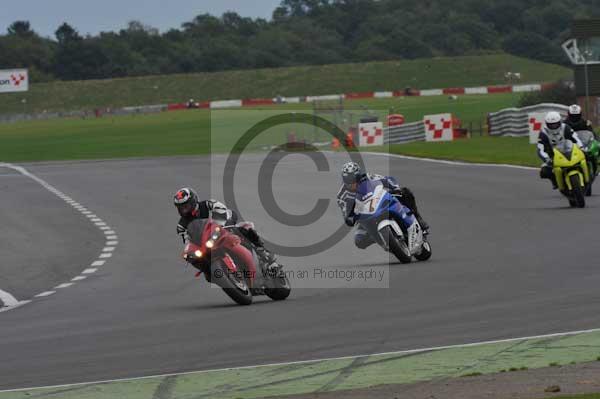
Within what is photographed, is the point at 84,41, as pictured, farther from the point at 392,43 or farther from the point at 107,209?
the point at 107,209

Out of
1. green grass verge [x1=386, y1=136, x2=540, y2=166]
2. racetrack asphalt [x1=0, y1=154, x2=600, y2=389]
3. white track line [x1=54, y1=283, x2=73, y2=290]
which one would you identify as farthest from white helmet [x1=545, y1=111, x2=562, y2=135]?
green grass verge [x1=386, y1=136, x2=540, y2=166]

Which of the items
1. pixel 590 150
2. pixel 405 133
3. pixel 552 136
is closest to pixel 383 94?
pixel 405 133

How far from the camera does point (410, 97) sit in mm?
107375

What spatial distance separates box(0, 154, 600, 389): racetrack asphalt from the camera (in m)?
10.8

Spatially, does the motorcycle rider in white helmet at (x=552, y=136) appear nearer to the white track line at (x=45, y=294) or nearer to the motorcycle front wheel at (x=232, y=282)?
the white track line at (x=45, y=294)

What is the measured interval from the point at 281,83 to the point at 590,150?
106888 millimetres

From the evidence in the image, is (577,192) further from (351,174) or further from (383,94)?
(383,94)

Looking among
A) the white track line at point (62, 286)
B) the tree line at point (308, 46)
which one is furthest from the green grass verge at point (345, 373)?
the tree line at point (308, 46)

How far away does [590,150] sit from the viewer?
26078 mm

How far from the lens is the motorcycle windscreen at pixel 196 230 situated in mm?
14133

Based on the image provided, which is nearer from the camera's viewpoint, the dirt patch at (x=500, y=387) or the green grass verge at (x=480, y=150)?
the dirt patch at (x=500, y=387)

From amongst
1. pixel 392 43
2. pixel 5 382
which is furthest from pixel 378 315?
pixel 392 43

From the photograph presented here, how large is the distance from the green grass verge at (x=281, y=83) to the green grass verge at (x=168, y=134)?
22124 mm

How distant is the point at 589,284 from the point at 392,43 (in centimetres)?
15788
